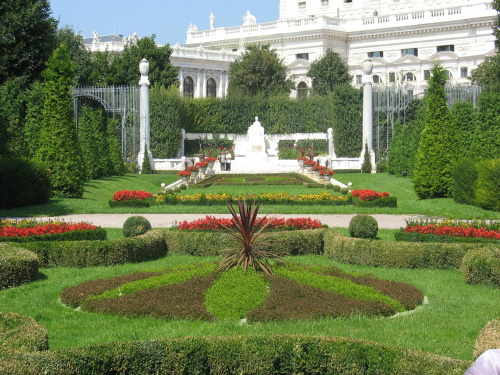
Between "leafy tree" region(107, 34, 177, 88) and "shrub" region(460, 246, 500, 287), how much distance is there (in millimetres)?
37593

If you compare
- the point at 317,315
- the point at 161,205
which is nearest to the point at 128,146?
the point at 161,205

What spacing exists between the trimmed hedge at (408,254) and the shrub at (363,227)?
3.33ft

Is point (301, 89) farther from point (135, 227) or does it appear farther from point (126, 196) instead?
point (135, 227)

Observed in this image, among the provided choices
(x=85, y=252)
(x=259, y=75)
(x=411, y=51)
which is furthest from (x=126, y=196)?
(x=411, y=51)

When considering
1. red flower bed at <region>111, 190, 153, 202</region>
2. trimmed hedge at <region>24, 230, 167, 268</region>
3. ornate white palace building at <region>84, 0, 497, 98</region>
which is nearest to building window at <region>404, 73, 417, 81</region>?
ornate white palace building at <region>84, 0, 497, 98</region>

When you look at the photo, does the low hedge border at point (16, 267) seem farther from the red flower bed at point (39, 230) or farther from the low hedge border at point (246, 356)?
the low hedge border at point (246, 356)

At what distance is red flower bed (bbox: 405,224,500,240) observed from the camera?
12.0 meters

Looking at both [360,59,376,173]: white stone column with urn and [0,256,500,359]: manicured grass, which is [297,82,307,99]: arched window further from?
[0,256,500,359]: manicured grass

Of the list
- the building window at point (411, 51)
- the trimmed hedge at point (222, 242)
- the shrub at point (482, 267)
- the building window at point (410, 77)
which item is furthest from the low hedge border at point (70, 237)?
the building window at point (411, 51)

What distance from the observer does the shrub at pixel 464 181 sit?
18.9 meters

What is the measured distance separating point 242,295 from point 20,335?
3064mm

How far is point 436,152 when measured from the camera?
21.1 metres

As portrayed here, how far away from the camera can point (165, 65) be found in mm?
49250

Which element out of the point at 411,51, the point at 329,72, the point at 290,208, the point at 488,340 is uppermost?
the point at 411,51
